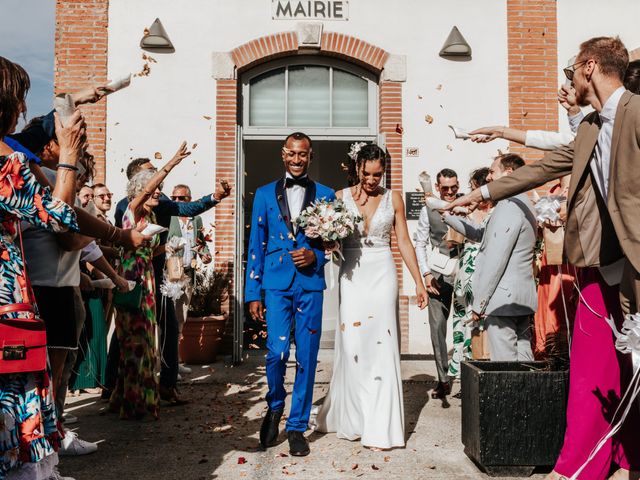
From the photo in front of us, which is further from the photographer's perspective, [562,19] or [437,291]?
[562,19]

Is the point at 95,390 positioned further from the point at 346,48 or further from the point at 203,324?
the point at 346,48

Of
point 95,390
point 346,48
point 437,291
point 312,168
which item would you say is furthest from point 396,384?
point 312,168

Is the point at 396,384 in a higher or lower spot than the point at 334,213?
lower

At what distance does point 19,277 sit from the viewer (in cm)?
267

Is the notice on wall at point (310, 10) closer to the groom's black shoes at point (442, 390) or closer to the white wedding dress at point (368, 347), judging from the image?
the white wedding dress at point (368, 347)

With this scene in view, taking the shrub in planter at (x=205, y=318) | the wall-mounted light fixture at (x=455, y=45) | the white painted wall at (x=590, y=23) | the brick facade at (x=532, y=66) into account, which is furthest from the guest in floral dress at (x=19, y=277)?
the white painted wall at (x=590, y=23)

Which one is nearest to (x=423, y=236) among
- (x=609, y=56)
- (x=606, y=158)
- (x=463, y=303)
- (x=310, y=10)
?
(x=463, y=303)

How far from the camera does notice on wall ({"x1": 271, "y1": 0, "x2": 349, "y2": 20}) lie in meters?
8.96

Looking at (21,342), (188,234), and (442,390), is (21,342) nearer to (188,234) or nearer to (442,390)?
(442,390)

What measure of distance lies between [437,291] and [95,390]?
3.76m

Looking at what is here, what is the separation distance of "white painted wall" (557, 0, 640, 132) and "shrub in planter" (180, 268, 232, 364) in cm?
532

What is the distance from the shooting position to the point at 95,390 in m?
6.87

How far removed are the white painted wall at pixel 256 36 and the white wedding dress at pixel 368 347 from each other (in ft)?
12.5

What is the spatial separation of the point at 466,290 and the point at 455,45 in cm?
430
